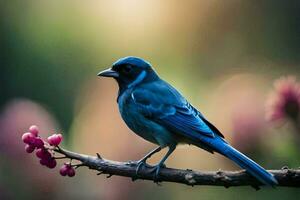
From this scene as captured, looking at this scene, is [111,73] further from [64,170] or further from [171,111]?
[64,170]

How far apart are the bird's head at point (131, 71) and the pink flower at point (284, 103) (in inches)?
22.6

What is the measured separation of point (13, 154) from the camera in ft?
9.30

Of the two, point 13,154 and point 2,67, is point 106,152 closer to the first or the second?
point 13,154

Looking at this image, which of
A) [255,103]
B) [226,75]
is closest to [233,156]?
[255,103]

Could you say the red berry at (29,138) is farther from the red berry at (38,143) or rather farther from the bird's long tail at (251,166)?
the bird's long tail at (251,166)

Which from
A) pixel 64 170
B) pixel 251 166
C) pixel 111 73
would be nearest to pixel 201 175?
pixel 251 166

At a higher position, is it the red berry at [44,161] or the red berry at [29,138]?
the red berry at [29,138]

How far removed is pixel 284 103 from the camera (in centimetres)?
236

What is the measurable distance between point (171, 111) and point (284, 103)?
479 mm

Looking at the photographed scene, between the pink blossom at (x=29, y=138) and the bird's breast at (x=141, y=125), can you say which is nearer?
the pink blossom at (x=29, y=138)

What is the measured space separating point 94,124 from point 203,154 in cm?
49

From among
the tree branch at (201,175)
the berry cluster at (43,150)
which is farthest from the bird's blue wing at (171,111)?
the berry cluster at (43,150)

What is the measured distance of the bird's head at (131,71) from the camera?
284 cm

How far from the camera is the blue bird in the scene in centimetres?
251
